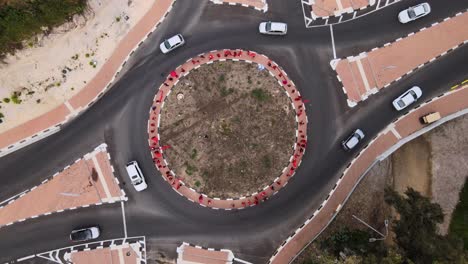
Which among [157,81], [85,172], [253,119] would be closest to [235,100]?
[253,119]

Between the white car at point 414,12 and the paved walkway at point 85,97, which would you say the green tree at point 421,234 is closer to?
the white car at point 414,12

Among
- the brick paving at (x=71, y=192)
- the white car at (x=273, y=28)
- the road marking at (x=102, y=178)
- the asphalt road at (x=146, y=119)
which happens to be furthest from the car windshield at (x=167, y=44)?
the road marking at (x=102, y=178)

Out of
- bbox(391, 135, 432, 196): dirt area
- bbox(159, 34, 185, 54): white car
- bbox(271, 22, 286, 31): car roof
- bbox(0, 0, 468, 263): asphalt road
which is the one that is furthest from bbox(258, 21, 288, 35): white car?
bbox(391, 135, 432, 196): dirt area

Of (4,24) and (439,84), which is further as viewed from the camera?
(439,84)

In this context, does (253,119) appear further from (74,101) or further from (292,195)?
(74,101)

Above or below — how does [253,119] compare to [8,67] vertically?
below

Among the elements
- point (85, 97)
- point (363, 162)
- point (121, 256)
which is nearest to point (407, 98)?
point (363, 162)

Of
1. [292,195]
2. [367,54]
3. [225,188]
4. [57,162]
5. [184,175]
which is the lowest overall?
[292,195]

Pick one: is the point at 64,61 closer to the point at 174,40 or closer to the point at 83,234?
the point at 174,40
